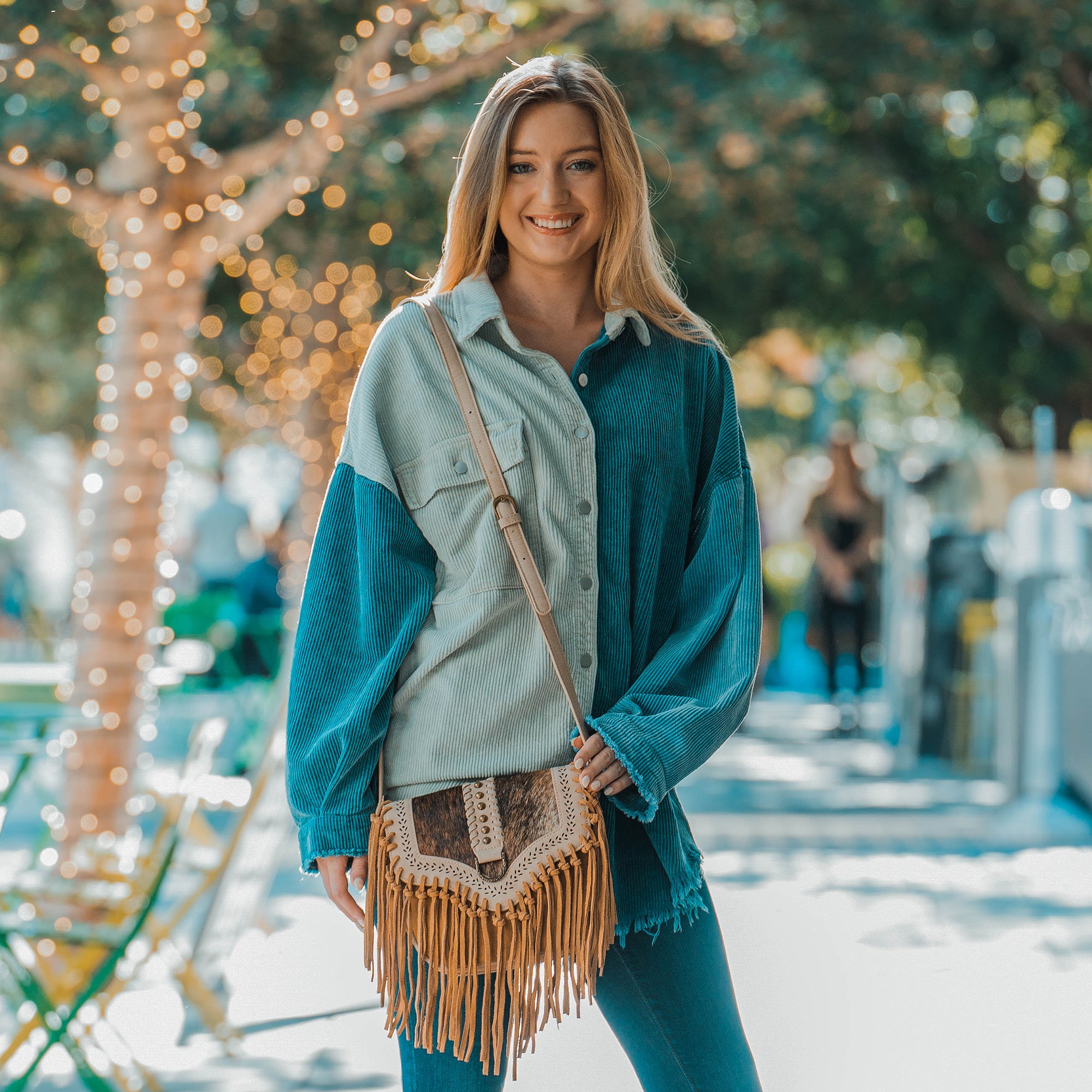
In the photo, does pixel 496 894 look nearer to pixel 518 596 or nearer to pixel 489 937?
pixel 489 937

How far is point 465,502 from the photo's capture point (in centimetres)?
193

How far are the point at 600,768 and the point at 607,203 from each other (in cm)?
82

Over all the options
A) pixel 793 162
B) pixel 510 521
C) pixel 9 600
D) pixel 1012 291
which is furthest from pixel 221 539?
pixel 9 600

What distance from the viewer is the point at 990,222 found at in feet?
47.3

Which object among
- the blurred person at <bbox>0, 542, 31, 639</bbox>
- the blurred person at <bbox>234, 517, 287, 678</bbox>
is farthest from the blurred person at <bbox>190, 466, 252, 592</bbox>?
the blurred person at <bbox>0, 542, 31, 639</bbox>

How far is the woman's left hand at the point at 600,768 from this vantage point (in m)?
1.82

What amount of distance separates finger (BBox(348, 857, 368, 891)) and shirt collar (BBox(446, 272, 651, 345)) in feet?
2.34

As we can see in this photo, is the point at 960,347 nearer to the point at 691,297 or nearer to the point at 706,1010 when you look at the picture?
the point at 691,297

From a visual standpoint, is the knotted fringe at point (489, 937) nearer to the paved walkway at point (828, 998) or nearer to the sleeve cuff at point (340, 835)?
the sleeve cuff at point (340, 835)

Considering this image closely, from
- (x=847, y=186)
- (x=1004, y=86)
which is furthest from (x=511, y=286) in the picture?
(x=1004, y=86)

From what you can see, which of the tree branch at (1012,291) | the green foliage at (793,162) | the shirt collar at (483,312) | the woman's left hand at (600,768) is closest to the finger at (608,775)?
the woman's left hand at (600,768)

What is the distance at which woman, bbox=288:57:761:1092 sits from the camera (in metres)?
1.87

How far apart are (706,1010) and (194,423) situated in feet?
75.5

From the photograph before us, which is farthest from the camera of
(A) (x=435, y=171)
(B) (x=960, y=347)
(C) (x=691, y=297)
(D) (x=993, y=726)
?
(B) (x=960, y=347)
